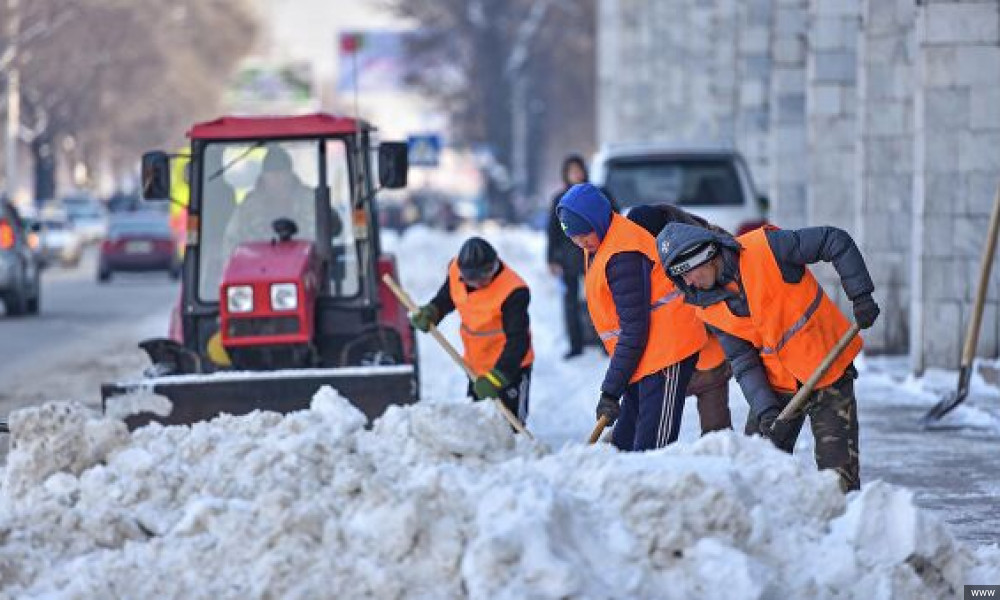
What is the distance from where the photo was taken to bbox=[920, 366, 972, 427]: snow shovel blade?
15285 millimetres

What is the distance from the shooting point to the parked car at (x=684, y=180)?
2016cm

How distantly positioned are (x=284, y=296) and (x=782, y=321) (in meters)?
5.70

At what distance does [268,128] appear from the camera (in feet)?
48.6

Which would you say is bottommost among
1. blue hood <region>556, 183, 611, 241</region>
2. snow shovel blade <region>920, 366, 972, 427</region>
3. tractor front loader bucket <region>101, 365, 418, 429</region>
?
snow shovel blade <region>920, 366, 972, 427</region>

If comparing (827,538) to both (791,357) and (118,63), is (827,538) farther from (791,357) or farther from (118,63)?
(118,63)

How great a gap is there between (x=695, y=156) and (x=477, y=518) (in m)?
13.4

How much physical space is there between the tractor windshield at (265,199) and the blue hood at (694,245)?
6226mm

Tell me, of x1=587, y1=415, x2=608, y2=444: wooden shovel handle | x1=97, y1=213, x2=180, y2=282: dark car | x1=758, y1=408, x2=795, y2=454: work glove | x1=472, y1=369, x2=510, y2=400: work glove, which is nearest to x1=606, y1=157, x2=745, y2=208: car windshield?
x1=472, y1=369, x2=510, y2=400: work glove

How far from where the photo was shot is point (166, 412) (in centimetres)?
1313

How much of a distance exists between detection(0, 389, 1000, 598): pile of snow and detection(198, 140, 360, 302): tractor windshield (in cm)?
638

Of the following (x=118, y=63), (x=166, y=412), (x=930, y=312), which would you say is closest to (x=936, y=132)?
(x=930, y=312)

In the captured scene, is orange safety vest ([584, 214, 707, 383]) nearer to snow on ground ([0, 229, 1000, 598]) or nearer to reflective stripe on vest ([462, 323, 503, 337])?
snow on ground ([0, 229, 1000, 598])

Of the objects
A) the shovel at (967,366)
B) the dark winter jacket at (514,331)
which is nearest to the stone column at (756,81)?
the shovel at (967,366)

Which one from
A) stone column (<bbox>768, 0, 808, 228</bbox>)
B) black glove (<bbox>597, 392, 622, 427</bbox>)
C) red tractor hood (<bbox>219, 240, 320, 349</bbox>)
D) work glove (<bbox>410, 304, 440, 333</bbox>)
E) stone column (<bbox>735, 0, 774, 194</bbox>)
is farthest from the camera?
stone column (<bbox>735, 0, 774, 194</bbox>)
